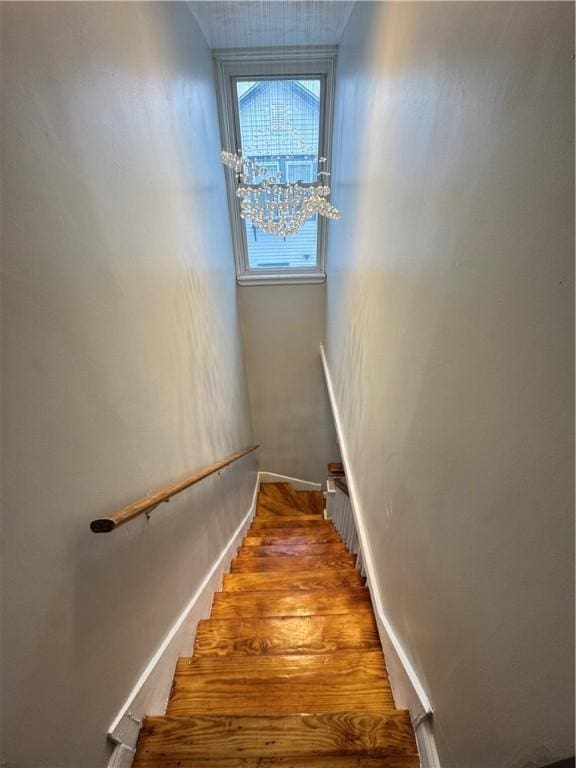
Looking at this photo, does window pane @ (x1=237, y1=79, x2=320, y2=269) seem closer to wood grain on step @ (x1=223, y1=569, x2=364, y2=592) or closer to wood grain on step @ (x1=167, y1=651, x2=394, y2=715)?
wood grain on step @ (x1=223, y1=569, x2=364, y2=592)

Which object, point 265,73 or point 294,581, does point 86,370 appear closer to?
point 294,581

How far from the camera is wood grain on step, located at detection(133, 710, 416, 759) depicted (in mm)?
1100

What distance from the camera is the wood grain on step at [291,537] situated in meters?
2.92

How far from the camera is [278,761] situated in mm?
1084

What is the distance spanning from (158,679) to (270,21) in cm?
430

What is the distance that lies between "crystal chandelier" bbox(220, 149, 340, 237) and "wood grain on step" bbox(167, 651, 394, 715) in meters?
2.60

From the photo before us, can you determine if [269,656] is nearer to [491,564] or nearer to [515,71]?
[491,564]

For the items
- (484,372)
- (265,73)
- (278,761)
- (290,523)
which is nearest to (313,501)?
(290,523)

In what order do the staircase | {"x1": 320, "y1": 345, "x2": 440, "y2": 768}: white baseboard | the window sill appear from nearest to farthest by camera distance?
{"x1": 320, "y1": 345, "x2": 440, "y2": 768}: white baseboard → the staircase → the window sill

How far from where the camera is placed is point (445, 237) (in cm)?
87

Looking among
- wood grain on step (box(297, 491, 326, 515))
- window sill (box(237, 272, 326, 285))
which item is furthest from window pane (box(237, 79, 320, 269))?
wood grain on step (box(297, 491, 326, 515))

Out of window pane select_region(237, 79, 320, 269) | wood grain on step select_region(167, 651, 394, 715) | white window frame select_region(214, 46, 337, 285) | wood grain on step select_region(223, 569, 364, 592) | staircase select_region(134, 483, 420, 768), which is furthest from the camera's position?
window pane select_region(237, 79, 320, 269)

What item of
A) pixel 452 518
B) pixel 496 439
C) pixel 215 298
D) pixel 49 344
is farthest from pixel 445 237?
pixel 215 298

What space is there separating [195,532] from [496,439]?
1.61 m
